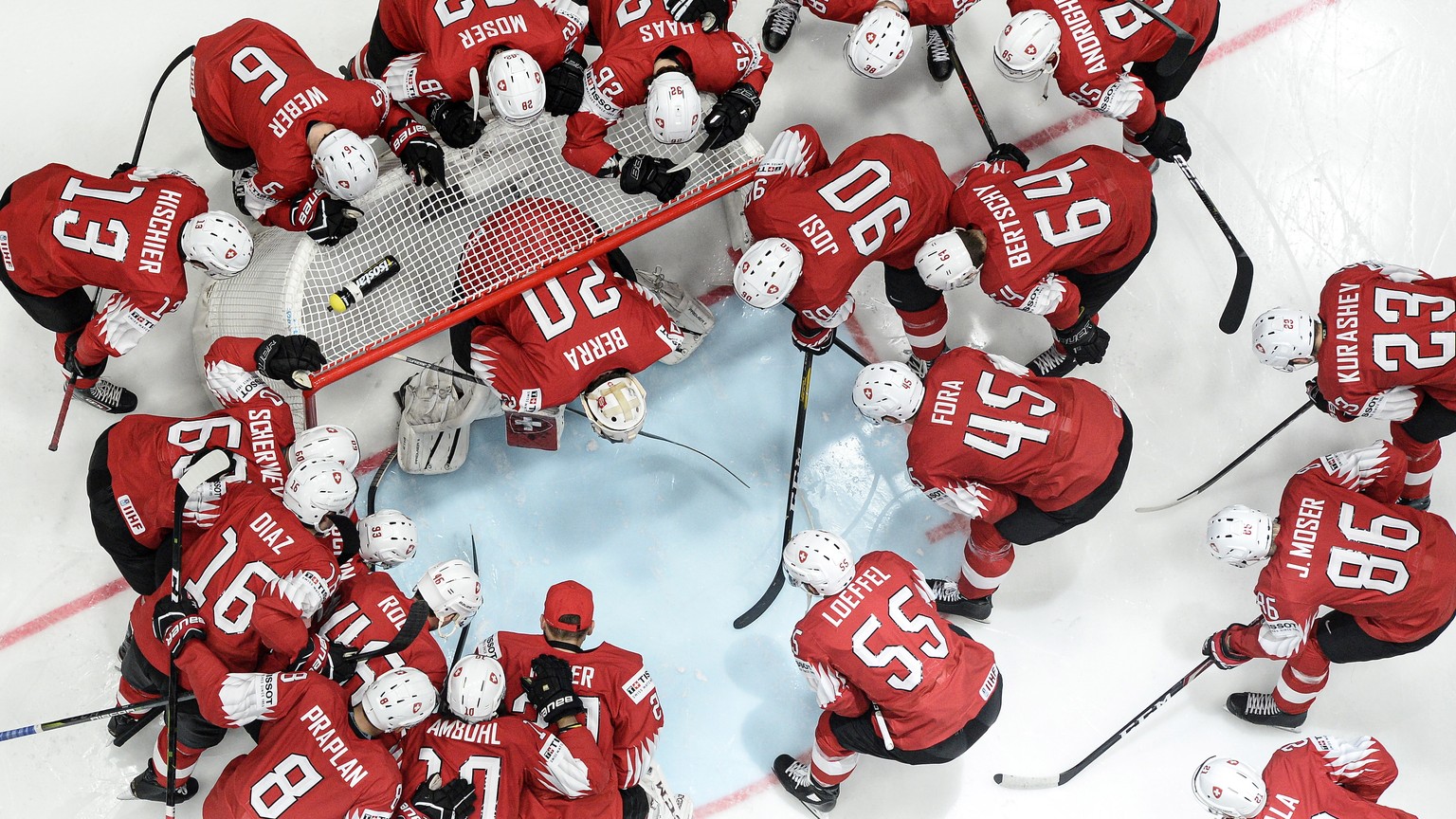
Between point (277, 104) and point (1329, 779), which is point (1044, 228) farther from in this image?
point (277, 104)

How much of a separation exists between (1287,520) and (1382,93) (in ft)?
7.77

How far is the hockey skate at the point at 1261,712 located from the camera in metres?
4.95

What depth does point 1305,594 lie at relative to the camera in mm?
4352

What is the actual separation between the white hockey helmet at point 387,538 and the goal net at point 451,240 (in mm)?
555

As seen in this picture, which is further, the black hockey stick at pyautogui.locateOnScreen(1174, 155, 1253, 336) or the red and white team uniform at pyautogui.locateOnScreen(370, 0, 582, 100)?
the black hockey stick at pyautogui.locateOnScreen(1174, 155, 1253, 336)

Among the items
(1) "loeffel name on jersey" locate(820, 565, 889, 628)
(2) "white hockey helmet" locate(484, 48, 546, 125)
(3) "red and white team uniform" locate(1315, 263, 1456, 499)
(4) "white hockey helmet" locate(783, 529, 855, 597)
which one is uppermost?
(2) "white hockey helmet" locate(484, 48, 546, 125)

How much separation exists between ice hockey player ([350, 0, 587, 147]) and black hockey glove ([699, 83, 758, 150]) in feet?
1.68

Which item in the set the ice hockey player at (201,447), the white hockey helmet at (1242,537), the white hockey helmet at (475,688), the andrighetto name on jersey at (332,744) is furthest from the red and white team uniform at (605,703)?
the white hockey helmet at (1242,537)

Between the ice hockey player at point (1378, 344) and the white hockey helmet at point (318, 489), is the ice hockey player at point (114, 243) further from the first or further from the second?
the ice hockey player at point (1378, 344)

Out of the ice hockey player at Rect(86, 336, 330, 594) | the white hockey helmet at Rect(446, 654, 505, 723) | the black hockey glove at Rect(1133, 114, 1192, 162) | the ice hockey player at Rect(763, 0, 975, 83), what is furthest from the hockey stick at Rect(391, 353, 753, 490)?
the black hockey glove at Rect(1133, 114, 1192, 162)

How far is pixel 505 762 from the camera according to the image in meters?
4.12

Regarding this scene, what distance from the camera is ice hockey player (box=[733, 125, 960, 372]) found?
14.2 ft

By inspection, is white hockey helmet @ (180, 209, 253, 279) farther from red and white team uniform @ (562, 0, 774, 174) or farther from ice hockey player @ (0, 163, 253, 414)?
red and white team uniform @ (562, 0, 774, 174)

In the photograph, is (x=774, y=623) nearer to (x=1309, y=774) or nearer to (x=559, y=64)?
(x=1309, y=774)
